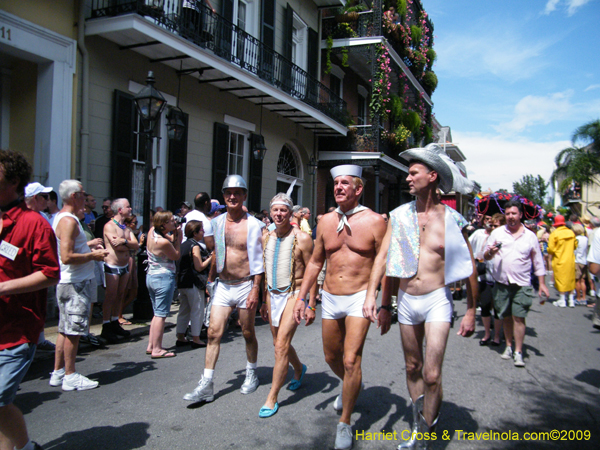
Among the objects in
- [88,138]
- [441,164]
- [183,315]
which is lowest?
[183,315]

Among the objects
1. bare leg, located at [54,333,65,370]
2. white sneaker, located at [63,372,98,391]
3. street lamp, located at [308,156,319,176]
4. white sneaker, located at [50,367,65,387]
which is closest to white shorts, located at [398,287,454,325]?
white sneaker, located at [63,372,98,391]

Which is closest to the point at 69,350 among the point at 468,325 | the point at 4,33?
the point at 468,325

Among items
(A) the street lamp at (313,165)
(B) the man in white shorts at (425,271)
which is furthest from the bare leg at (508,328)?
(A) the street lamp at (313,165)

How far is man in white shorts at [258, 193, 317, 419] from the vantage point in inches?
160

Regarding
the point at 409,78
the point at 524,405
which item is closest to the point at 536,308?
the point at 524,405

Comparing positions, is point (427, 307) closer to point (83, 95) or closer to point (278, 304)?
point (278, 304)

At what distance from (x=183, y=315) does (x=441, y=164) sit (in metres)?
4.16

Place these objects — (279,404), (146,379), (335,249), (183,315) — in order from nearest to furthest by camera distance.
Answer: (335,249) < (279,404) < (146,379) < (183,315)

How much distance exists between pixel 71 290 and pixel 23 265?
1.92 m

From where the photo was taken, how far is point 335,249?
3705mm

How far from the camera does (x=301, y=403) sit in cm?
409

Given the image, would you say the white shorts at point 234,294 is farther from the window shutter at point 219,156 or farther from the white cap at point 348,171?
the window shutter at point 219,156

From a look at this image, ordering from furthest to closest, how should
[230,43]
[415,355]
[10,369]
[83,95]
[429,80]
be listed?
[429,80], [230,43], [83,95], [415,355], [10,369]

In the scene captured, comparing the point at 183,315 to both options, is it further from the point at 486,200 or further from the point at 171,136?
the point at 486,200
